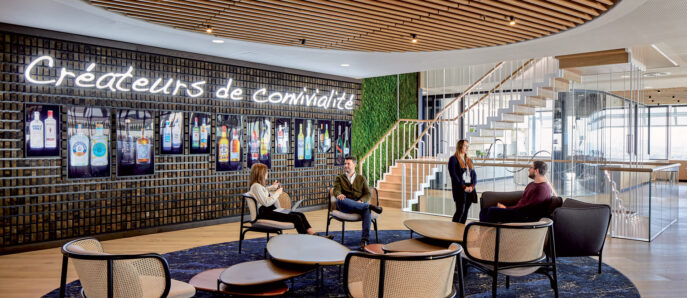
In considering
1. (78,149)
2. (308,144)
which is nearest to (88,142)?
(78,149)

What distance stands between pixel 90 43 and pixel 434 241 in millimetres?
5450

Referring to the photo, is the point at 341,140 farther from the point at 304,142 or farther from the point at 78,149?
Result: the point at 78,149

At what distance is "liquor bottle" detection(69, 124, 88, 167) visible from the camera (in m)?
6.81

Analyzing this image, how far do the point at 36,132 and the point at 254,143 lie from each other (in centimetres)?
363

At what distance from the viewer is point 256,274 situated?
4129 mm

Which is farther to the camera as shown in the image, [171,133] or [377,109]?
[377,109]

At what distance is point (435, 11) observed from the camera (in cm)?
534

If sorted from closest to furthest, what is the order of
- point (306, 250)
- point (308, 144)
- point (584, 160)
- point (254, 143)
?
point (306, 250) → point (254, 143) → point (308, 144) → point (584, 160)

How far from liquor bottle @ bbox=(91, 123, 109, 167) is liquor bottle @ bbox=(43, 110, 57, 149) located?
50 centimetres

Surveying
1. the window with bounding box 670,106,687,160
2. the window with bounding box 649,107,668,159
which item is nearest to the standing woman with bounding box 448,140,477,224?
the window with bounding box 649,107,668,159

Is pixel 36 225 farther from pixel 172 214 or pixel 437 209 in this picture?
pixel 437 209

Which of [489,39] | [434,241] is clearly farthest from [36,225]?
[489,39]

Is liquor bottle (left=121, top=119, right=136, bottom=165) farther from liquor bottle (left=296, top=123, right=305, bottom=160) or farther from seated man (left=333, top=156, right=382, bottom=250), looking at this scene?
liquor bottle (left=296, top=123, right=305, bottom=160)

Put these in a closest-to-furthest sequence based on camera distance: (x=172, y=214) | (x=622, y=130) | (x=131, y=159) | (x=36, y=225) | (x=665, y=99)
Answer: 1. (x=36, y=225)
2. (x=131, y=159)
3. (x=172, y=214)
4. (x=622, y=130)
5. (x=665, y=99)
